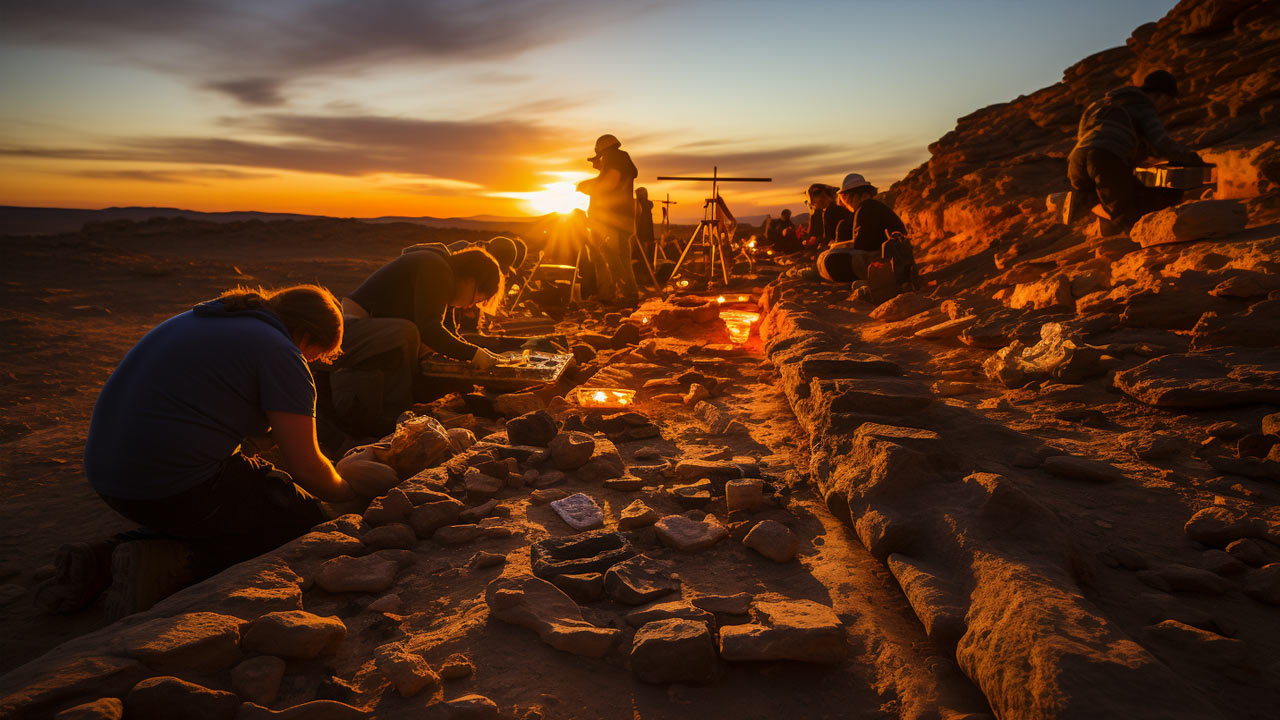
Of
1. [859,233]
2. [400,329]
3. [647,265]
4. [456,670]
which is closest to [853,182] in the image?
[859,233]

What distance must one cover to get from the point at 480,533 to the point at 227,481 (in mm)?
1027

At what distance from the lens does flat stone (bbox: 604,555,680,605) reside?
6.52 ft

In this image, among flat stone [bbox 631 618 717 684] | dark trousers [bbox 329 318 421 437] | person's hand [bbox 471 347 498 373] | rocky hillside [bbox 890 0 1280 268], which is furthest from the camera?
rocky hillside [bbox 890 0 1280 268]

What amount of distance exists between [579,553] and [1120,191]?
6.33m

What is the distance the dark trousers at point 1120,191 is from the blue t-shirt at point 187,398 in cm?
680

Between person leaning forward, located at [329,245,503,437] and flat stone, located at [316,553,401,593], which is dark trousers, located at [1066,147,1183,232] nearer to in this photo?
person leaning forward, located at [329,245,503,437]

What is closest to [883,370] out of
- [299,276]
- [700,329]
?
[700,329]

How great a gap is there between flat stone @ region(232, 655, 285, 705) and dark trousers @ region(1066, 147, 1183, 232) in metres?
7.16

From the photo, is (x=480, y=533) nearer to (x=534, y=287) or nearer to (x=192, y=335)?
(x=192, y=335)

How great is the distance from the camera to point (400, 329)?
14.2 feet

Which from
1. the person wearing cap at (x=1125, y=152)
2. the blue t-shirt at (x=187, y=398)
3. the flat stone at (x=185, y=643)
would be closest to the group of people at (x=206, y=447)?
the blue t-shirt at (x=187, y=398)

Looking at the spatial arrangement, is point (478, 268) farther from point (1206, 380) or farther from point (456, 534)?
point (1206, 380)

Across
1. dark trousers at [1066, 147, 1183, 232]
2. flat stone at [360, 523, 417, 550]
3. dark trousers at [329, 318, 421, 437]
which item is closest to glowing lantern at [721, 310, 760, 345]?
dark trousers at [1066, 147, 1183, 232]

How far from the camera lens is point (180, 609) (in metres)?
1.77
